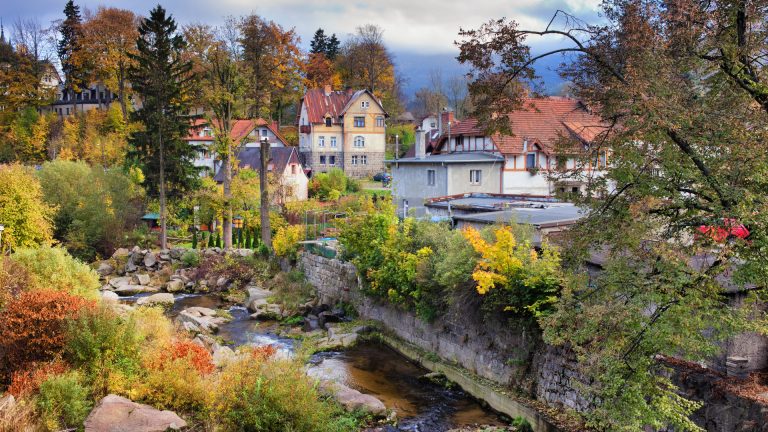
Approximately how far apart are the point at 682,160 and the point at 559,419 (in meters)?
6.36

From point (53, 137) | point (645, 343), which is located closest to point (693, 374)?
point (645, 343)

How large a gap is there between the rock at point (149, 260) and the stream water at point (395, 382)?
34.9 ft

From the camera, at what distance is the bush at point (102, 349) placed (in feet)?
38.5

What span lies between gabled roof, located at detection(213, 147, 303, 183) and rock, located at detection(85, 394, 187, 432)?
35.0m

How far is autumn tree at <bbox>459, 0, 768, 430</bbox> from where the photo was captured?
778 centimetres

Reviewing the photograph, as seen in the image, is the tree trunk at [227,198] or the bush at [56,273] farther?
the tree trunk at [227,198]

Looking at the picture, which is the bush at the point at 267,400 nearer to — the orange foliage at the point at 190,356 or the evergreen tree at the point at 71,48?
the orange foliage at the point at 190,356

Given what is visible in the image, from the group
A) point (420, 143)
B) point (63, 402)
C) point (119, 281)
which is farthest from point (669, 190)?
point (420, 143)

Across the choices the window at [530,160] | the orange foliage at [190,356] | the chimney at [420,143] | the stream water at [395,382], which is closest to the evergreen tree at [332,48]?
the chimney at [420,143]

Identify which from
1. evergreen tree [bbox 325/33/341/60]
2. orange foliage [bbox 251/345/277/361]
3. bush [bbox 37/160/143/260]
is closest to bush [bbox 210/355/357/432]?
orange foliage [bbox 251/345/277/361]

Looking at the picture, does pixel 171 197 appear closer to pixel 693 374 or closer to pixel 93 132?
pixel 93 132

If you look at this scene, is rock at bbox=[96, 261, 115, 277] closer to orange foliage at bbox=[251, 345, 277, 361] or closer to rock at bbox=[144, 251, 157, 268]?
rock at bbox=[144, 251, 157, 268]

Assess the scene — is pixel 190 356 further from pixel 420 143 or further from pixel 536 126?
pixel 420 143

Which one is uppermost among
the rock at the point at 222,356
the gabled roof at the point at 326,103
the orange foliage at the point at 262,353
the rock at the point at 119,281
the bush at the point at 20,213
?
the gabled roof at the point at 326,103
